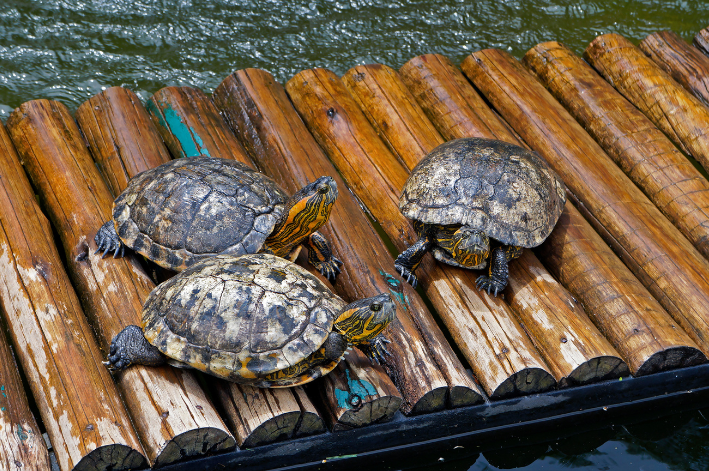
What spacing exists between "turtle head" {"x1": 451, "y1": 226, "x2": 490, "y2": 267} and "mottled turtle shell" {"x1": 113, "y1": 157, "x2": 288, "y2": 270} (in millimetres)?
1170

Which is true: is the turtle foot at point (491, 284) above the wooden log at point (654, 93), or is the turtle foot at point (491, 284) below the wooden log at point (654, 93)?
below

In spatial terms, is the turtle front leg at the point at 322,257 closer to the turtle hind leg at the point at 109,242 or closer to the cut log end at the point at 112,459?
the turtle hind leg at the point at 109,242

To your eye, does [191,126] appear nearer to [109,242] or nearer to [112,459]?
[109,242]

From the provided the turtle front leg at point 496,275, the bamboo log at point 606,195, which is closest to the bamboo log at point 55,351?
the turtle front leg at point 496,275

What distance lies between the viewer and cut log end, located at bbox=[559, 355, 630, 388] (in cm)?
380

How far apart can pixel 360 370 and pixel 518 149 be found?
6.87 feet

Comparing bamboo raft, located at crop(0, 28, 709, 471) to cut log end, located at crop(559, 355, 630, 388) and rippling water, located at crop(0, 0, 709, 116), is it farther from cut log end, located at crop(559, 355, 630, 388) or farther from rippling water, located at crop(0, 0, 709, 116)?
rippling water, located at crop(0, 0, 709, 116)

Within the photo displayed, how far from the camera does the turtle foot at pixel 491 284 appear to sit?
414cm

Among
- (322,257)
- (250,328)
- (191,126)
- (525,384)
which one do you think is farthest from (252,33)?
(525,384)

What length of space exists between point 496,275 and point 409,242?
2.33ft

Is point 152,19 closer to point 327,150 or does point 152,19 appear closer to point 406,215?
point 327,150

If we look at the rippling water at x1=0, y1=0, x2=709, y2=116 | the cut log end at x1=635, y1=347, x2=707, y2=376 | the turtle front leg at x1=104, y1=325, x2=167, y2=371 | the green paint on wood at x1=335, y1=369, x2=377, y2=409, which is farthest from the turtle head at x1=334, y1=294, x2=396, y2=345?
the rippling water at x1=0, y1=0, x2=709, y2=116

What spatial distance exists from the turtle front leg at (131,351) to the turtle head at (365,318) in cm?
103

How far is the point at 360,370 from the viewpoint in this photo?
11.8ft
